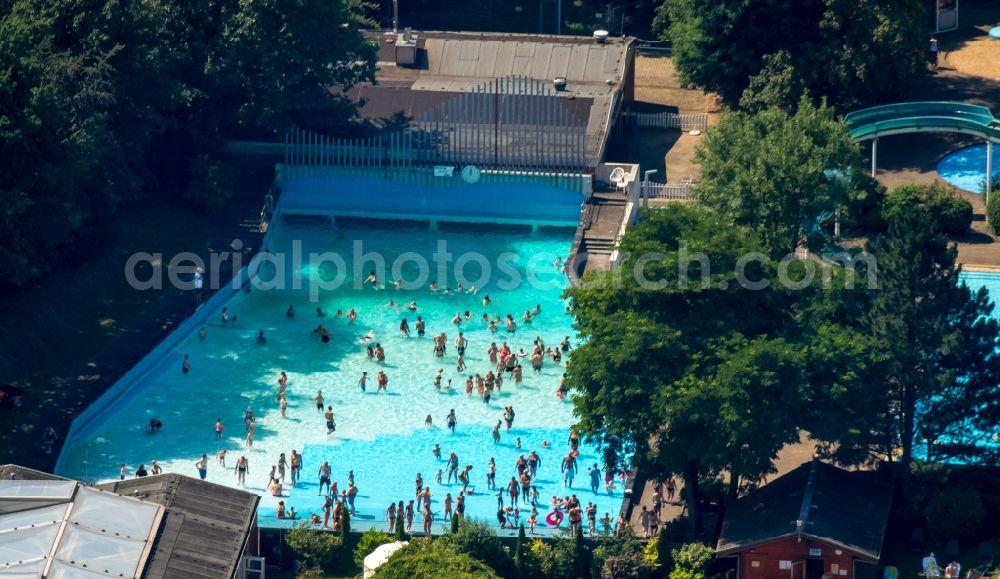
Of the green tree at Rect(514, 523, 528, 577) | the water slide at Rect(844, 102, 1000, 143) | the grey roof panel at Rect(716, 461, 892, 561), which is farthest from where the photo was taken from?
the water slide at Rect(844, 102, 1000, 143)

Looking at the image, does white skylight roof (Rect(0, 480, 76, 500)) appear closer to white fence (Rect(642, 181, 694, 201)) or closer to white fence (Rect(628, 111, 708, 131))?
white fence (Rect(642, 181, 694, 201))

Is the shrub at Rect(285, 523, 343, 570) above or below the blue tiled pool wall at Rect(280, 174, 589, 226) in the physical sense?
below

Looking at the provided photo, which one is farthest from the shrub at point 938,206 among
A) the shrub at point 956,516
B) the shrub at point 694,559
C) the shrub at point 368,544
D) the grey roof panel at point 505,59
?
the shrub at point 368,544

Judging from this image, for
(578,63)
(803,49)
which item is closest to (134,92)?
(578,63)

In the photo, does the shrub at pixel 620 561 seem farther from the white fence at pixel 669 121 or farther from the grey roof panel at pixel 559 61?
the grey roof panel at pixel 559 61

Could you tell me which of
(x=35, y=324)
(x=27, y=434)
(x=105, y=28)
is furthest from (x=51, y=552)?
(x=105, y=28)

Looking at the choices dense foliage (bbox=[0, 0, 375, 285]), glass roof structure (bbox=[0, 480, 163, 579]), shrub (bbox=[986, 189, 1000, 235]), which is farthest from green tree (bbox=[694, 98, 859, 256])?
glass roof structure (bbox=[0, 480, 163, 579])

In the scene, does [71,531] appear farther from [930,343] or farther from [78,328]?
[930,343]
